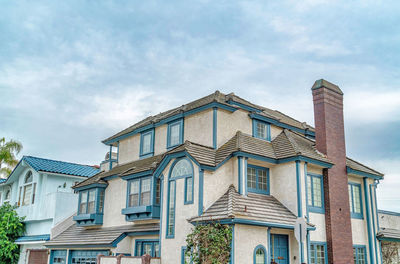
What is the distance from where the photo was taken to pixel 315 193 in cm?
2080

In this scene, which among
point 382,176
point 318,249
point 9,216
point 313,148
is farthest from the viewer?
point 9,216

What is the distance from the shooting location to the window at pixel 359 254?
2206 cm

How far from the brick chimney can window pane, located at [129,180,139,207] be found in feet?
33.0

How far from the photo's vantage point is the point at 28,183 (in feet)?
108

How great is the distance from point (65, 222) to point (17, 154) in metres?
17.5

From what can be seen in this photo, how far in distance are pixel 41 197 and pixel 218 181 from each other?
17.5 metres

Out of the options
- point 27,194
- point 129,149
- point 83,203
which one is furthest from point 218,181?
point 27,194

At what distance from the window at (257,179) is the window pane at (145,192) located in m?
5.64

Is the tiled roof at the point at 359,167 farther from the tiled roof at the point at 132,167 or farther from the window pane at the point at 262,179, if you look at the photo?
the tiled roof at the point at 132,167

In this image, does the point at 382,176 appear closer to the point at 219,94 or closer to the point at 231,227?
the point at 219,94

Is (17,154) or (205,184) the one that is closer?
(205,184)

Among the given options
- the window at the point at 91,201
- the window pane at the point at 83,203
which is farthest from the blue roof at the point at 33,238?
the window at the point at 91,201

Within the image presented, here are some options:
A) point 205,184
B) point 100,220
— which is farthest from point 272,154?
point 100,220

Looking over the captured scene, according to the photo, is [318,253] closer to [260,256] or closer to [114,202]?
[260,256]
